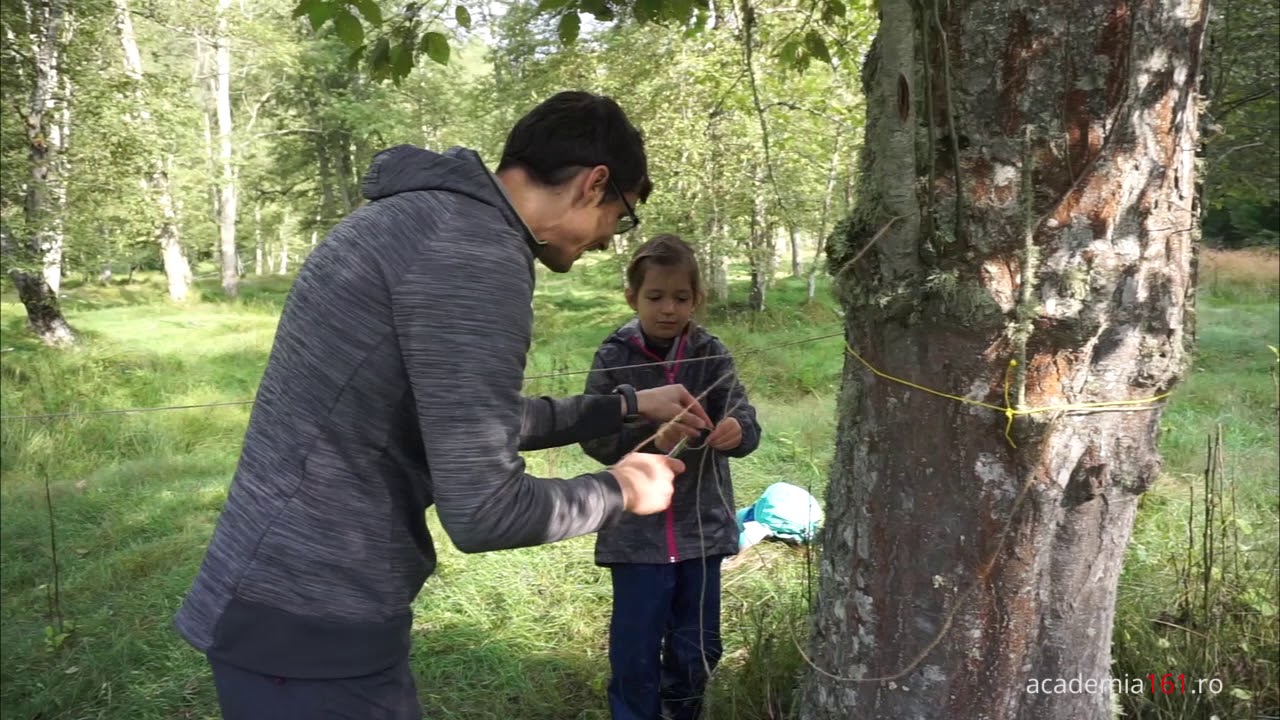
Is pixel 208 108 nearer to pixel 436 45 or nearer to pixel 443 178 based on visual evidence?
pixel 436 45

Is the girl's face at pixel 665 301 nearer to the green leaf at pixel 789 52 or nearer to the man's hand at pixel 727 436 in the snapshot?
the man's hand at pixel 727 436

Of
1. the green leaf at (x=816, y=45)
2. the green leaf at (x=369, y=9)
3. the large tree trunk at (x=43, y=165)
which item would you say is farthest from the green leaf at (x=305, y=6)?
the large tree trunk at (x=43, y=165)

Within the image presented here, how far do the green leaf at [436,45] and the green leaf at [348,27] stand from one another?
0.25 metres

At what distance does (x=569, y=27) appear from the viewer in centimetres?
283

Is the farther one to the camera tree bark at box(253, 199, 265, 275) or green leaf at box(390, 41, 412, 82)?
tree bark at box(253, 199, 265, 275)

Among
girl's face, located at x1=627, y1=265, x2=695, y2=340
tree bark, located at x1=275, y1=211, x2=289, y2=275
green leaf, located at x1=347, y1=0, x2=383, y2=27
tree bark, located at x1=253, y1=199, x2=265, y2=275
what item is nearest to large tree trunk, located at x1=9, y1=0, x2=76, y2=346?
green leaf, located at x1=347, y1=0, x2=383, y2=27

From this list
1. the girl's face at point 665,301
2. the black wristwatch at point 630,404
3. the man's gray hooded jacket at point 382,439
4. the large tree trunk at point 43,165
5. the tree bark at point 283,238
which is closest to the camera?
the man's gray hooded jacket at point 382,439

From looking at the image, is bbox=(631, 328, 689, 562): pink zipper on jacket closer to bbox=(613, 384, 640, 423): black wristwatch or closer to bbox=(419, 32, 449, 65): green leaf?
bbox=(613, 384, 640, 423): black wristwatch

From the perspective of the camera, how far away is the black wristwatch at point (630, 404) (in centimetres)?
204

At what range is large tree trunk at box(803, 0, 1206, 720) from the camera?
4.37ft

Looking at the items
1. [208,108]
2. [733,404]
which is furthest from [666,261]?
[208,108]

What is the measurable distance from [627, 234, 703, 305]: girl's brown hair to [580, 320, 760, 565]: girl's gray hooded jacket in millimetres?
135

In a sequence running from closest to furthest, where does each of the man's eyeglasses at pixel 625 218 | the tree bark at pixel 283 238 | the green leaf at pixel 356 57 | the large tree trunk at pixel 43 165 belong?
the man's eyeglasses at pixel 625 218, the green leaf at pixel 356 57, the large tree trunk at pixel 43 165, the tree bark at pixel 283 238

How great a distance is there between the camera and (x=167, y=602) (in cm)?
379
